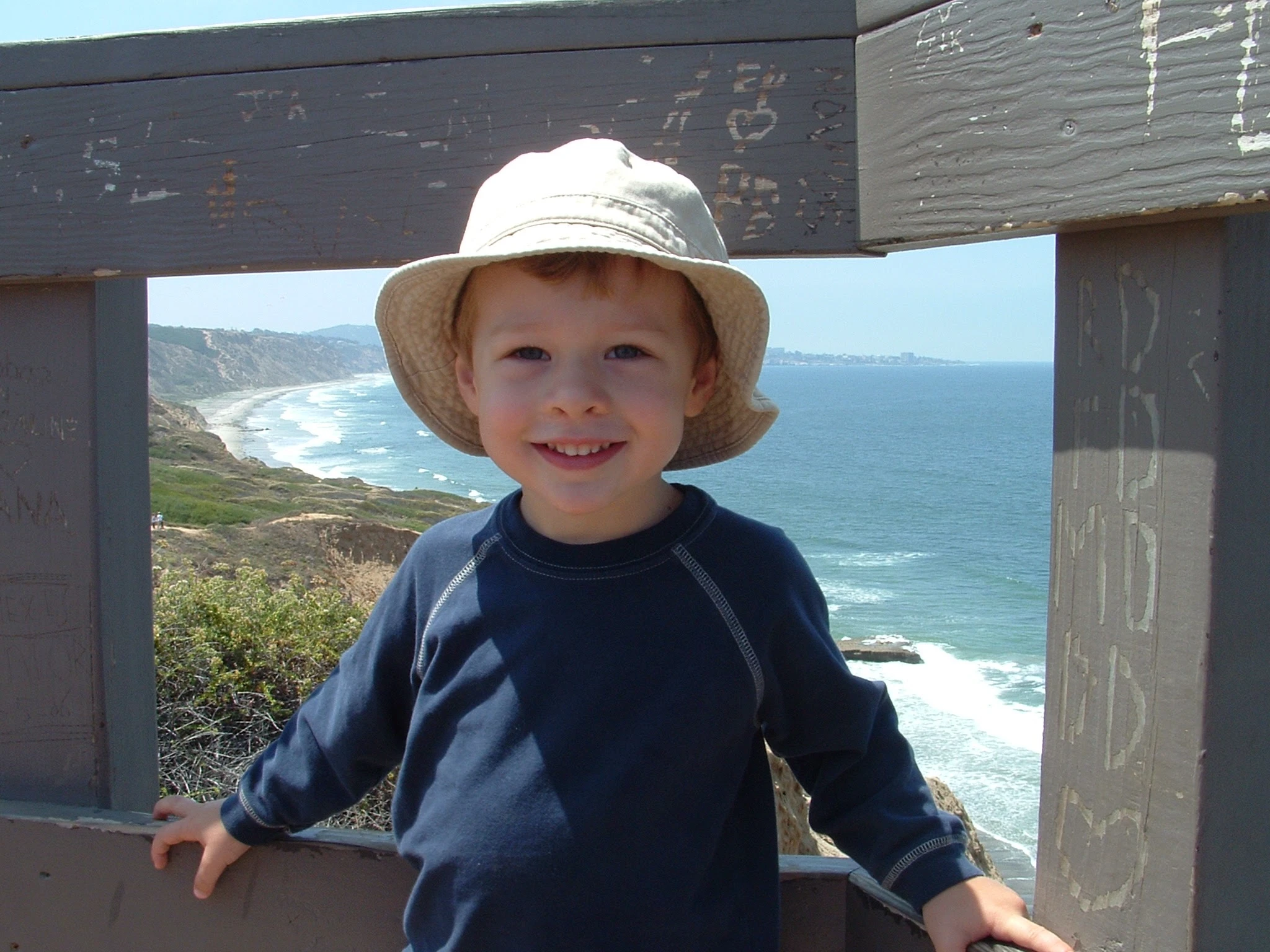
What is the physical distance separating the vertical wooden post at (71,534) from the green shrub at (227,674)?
2.11 m

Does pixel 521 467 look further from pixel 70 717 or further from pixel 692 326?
pixel 70 717

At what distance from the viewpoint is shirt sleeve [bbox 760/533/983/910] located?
1466 mm

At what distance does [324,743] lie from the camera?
168 centimetres

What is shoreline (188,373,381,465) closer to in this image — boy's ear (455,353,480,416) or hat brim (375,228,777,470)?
hat brim (375,228,777,470)

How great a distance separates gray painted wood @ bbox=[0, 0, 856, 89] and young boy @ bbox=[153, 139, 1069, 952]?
0.18 metres

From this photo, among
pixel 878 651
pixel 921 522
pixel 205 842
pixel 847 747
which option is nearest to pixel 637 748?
pixel 847 747

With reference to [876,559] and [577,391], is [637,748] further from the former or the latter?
[876,559]

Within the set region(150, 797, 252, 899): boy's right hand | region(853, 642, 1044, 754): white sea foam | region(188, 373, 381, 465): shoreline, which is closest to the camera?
region(150, 797, 252, 899): boy's right hand

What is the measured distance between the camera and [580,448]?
57.3 inches

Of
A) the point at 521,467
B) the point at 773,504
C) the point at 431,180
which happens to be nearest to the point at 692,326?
the point at 521,467

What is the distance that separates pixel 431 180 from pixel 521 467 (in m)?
0.43

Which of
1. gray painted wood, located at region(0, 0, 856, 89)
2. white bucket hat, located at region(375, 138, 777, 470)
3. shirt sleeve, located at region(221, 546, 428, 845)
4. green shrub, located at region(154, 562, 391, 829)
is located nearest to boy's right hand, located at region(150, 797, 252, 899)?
shirt sleeve, located at region(221, 546, 428, 845)

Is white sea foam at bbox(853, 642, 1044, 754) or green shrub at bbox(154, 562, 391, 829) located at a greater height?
green shrub at bbox(154, 562, 391, 829)

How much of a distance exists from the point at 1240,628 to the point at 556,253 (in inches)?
34.4
